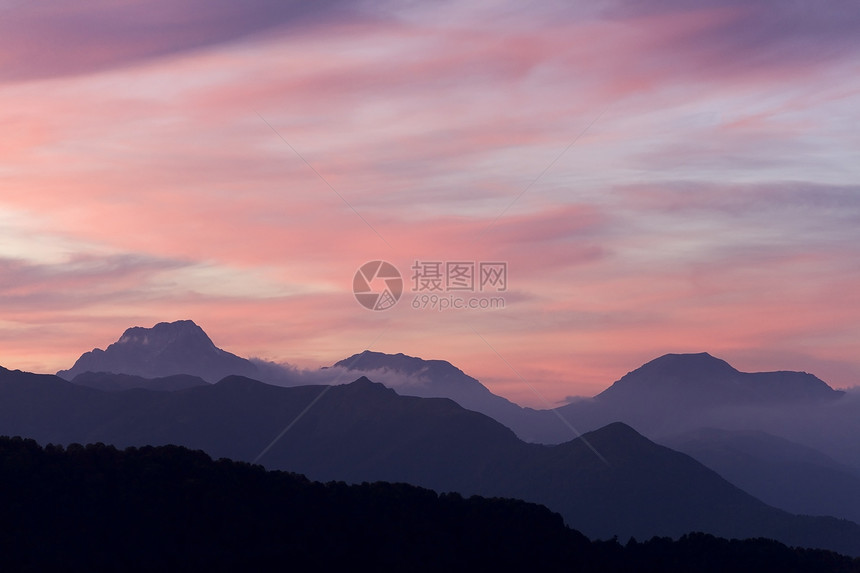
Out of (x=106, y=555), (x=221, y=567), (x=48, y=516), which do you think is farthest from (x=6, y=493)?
(x=221, y=567)

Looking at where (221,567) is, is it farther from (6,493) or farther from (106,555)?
(6,493)

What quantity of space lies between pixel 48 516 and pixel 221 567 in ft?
106

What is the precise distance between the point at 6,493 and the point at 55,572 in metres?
26.6

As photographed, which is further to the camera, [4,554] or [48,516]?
[48,516]

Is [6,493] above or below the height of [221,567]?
above

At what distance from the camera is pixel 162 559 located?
198 m

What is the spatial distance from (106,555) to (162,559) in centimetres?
973

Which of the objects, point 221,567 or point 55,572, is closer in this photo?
point 55,572

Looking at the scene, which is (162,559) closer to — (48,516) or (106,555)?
(106,555)

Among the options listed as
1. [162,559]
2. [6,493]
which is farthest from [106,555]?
[6,493]

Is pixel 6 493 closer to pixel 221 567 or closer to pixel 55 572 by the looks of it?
pixel 55 572

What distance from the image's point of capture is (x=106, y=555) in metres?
194

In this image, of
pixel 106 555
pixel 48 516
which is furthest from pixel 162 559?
pixel 48 516

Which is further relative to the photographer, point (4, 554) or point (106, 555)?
point (106, 555)
